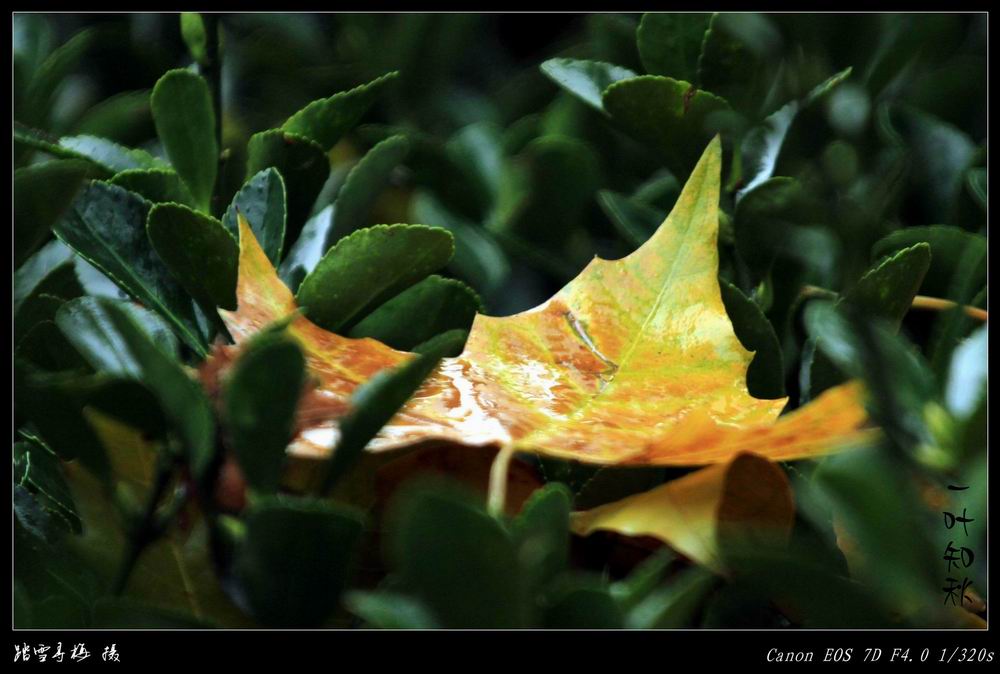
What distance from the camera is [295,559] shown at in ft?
1.42

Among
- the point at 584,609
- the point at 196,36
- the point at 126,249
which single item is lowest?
the point at 584,609

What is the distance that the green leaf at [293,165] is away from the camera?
0.69 metres

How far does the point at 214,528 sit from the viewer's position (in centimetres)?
45

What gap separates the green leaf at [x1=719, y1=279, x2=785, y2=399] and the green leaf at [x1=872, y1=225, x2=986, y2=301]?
151 millimetres

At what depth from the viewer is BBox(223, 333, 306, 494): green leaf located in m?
0.41

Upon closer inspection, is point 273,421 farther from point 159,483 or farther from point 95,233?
point 95,233

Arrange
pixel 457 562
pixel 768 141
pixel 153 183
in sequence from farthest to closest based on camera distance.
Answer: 1. pixel 768 141
2. pixel 153 183
3. pixel 457 562

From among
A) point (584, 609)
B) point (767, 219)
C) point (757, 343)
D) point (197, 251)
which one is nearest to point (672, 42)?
point (767, 219)

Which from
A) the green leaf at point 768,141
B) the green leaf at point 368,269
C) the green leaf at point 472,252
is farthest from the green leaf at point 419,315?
the green leaf at point 768,141

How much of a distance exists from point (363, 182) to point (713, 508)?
1.12ft

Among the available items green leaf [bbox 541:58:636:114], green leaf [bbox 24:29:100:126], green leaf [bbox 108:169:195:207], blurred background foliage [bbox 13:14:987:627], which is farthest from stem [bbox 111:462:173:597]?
green leaf [bbox 24:29:100:126]

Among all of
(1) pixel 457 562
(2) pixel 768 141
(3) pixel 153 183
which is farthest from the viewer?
(2) pixel 768 141

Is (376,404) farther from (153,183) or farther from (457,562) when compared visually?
(153,183)

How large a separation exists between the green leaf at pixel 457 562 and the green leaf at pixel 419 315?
256 mm
